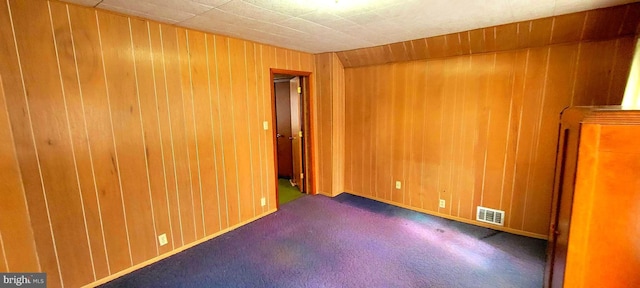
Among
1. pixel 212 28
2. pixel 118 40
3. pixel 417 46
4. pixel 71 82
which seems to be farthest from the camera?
pixel 417 46

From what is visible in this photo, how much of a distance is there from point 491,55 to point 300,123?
8.86 feet

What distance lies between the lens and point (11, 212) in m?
1.65

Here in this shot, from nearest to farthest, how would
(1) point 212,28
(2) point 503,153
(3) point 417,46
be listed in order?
1. (1) point 212,28
2. (2) point 503,153
3. (3) point 417,46

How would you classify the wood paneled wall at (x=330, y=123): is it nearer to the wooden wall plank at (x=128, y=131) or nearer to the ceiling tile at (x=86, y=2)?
the wooden wall plank at (x=128, y=131)

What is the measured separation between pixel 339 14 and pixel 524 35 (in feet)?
6.16

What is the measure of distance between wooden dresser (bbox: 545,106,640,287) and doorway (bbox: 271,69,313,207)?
3.04 metres

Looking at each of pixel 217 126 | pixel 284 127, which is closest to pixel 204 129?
pixel 217 126

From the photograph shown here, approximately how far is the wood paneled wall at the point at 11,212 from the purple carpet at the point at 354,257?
0.68 meters

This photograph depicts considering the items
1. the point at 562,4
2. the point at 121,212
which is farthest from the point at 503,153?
the point at 121,212

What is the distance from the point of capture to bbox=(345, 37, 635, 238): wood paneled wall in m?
2.48

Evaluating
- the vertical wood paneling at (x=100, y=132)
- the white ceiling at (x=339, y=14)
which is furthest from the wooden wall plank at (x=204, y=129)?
the vertical wood paneling at (x=100, y=132)

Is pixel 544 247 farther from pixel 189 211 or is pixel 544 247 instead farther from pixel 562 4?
pixel 189 211

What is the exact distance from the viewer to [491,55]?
2836 millimetres

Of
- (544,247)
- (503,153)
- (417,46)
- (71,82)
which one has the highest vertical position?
(417,46)
